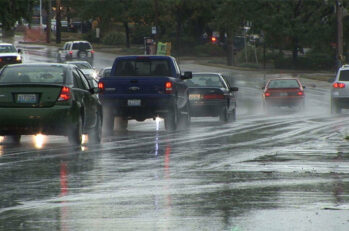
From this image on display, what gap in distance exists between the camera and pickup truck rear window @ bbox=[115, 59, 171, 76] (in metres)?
25.8

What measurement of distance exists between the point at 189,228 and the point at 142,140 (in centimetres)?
1218

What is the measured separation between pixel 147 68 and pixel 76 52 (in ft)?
170

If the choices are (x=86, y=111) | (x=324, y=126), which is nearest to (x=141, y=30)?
(x=324, y=126)

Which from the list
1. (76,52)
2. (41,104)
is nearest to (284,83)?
(41,104)

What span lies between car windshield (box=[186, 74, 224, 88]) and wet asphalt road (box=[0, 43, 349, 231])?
9.69 metres

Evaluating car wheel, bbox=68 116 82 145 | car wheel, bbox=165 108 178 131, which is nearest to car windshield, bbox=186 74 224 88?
car wheel, bbox=165 108 178 131

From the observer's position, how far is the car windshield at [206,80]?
32.1 m

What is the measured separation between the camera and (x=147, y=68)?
1016 inches

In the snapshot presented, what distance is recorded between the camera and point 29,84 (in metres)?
18.7

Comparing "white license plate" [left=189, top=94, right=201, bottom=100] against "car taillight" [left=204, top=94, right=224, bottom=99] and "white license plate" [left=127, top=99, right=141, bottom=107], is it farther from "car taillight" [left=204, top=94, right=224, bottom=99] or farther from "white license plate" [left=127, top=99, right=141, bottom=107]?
"white license plate" [left=127, top=99, right=141, bottom=107]

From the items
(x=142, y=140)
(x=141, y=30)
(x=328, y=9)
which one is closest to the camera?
(x=142, y=140)

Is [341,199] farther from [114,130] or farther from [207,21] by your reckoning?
[207,21]

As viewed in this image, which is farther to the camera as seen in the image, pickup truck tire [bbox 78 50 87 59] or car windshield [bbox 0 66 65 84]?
pickup truck tire [bbox 78 50 87 59]

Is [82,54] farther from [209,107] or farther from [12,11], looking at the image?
[209,107]
